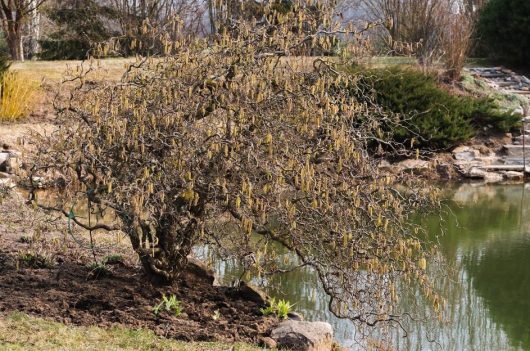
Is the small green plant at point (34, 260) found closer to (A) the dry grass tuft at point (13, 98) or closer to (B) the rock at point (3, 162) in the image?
(B) the rock at point (3, 162)

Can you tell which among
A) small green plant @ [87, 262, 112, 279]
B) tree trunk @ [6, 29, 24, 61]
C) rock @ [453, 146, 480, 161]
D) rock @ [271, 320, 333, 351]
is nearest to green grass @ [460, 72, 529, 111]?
rock @ [453, 146, 480, 161]

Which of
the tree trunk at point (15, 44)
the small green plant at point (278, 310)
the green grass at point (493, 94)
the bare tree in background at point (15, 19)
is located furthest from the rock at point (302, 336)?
the tree trunk at point (15, 44)

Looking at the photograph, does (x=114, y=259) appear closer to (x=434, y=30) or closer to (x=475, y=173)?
(x=475, y=173)

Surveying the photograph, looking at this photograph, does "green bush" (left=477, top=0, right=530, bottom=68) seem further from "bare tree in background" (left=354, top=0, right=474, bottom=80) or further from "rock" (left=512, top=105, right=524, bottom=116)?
"rock" (left=512, top=105, right=524, bottom=116)

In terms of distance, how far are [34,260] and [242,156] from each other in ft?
7.06

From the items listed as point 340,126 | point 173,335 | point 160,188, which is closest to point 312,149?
point 340,126

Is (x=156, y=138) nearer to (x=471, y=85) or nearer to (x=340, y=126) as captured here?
(x=340, y=126)

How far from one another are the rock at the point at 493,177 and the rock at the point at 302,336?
10687 millimetres

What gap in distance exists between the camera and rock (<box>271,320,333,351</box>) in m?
4.62

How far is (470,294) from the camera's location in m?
7.33

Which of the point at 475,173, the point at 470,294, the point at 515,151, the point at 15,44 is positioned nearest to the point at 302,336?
the point at 470,294

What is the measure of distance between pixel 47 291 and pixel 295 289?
2.55 meters

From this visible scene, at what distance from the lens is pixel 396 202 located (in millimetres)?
4875

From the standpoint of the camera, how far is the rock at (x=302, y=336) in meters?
4.62
